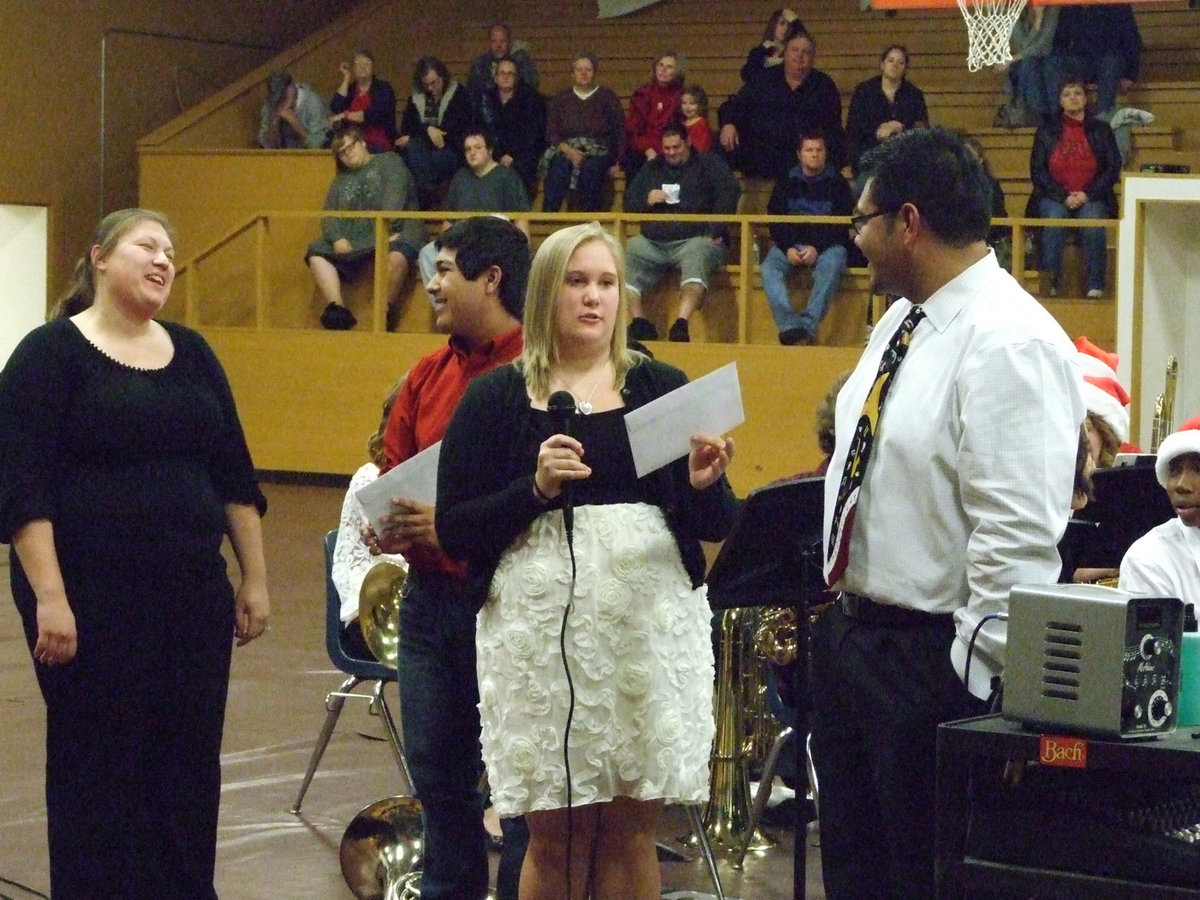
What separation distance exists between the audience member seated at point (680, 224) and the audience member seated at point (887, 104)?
3.21ft

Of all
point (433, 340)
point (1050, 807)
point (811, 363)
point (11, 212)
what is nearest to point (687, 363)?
point (811, 363)

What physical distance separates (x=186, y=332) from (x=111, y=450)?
382 millimetres

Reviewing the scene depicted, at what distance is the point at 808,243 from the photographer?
12117 mm

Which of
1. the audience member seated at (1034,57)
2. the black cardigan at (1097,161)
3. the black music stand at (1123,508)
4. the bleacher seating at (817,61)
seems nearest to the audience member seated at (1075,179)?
the black cardigan at (1097,161)

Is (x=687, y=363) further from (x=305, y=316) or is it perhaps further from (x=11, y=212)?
(x=11, y=212)

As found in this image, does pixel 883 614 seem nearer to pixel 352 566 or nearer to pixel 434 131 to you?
pixel 352 566

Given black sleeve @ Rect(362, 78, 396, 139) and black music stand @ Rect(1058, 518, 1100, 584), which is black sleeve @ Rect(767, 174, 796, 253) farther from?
black music stand @ Rect(1058, 518, 1100, 584)

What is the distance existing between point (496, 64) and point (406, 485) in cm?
1105

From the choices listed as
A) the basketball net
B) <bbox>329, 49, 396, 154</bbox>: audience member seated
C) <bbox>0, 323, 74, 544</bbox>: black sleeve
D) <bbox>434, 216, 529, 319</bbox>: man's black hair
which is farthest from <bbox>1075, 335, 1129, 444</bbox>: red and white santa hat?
<bbox>329, 49, 396, 154</bbox>: audience member seated

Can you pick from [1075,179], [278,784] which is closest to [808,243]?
[1075,179]

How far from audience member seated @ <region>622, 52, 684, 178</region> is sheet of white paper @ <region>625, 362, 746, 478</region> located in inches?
413

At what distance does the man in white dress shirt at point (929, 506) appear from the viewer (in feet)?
8.63

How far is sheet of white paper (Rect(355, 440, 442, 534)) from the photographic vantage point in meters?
3.51

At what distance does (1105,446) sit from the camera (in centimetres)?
494
